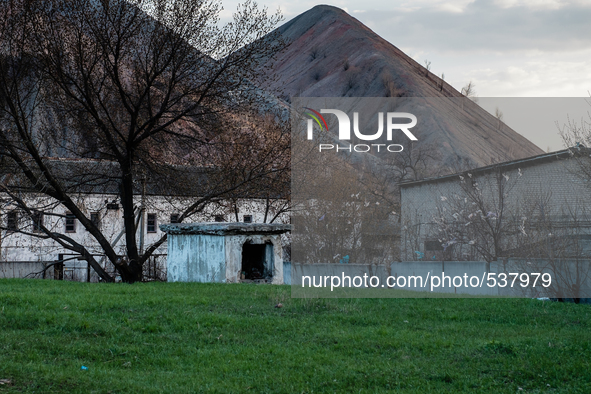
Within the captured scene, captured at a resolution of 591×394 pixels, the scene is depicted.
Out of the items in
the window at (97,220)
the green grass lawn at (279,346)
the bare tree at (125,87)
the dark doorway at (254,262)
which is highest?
the bare tree at (125,87)

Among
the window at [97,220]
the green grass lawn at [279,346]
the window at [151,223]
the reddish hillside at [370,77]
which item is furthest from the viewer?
the reddish hillside at [370,77]

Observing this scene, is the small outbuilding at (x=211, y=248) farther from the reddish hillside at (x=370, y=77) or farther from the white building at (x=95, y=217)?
the reddish hillside at (x=370, y=77)

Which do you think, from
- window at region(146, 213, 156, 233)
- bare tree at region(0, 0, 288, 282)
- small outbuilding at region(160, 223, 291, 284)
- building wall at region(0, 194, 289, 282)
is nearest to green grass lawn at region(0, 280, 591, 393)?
small outbuilding at region(160, 223, 291, 284)

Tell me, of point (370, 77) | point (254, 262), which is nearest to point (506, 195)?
point (254, 262)

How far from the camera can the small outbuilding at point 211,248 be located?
692 inches

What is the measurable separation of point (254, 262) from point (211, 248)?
2780mm

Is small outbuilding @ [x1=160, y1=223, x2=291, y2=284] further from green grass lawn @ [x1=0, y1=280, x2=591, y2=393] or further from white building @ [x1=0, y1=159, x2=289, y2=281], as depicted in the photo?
green grass lawn @ [x1=0, y1=280, x2=591, y2=393]

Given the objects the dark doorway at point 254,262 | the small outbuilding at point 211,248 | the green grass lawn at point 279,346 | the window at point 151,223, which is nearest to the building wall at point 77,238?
the window at point 151,223

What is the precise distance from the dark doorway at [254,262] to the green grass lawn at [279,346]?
790 centimetres

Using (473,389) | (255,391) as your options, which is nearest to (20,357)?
(255,391)

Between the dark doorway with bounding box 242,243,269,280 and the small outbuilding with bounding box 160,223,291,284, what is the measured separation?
1.93 ft

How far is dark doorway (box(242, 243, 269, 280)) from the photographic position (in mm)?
19656

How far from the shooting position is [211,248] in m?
17.7

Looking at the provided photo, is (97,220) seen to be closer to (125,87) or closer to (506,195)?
(125,87)
